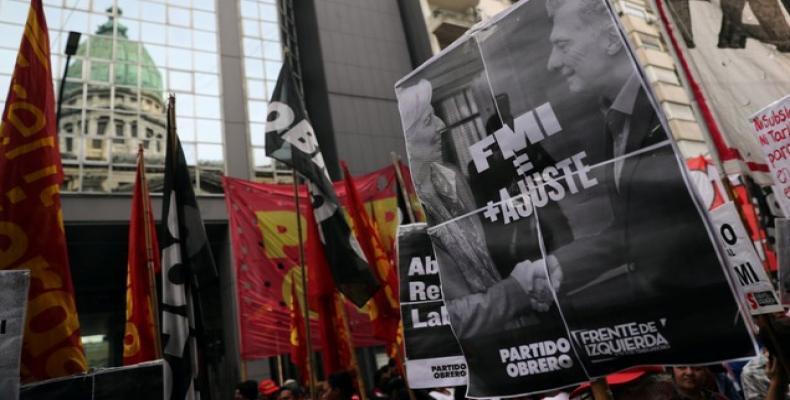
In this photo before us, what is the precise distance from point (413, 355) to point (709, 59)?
10.2 feet

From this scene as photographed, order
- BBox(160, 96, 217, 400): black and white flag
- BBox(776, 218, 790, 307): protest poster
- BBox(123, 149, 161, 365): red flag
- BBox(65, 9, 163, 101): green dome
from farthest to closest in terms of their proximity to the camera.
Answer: BBox(65, 9, 163, 101): green dome < BBox(123, 149, 161, 365): red flag < BBox(160, 96, 217, 400): black and white flag < BBox(776, 218, 790, 307): protest poster

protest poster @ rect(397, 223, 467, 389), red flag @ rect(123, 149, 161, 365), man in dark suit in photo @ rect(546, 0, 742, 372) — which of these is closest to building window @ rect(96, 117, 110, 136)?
red flag @ rect(123, 149, 161, 365)

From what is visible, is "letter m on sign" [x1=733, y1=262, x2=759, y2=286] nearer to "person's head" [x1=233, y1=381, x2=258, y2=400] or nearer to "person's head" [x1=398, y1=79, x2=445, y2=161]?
"person's head" [x1=398, y1=79, x2=445, y2=161]

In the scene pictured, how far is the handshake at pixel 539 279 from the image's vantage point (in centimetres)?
193

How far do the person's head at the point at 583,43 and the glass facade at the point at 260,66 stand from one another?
37.8 feet

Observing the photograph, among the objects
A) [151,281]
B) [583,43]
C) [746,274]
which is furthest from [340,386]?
[583,43]

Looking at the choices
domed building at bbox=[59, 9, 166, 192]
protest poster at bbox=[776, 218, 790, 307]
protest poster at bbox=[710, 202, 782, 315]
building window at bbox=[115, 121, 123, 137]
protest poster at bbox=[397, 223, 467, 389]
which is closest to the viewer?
protest poster at bbox=[776, 218, 790, 307]

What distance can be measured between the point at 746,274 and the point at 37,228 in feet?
14.6

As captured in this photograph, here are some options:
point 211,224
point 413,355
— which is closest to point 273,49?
point 211,224

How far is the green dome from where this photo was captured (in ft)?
38.8

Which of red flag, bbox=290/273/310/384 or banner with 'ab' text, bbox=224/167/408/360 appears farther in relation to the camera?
Result: banner with 'ab' text, bbox=224/167/408/360

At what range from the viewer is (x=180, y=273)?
382 centimetres

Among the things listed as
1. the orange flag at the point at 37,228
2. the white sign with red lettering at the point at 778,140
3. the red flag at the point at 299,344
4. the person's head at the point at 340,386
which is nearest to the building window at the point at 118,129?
the red flag at the point at 299,344

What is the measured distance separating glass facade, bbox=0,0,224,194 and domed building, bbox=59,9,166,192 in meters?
0.02
